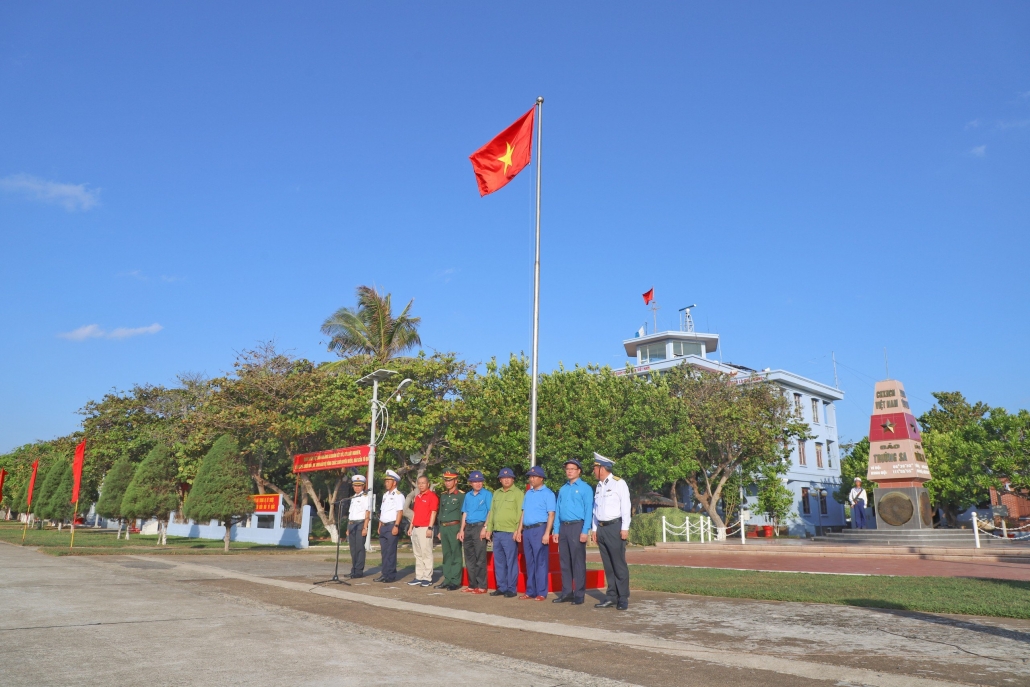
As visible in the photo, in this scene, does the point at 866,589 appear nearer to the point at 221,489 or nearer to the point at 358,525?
the point at 358,525

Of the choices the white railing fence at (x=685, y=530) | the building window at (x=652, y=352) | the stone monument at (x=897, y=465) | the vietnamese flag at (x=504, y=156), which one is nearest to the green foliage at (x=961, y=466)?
the stone monument at (x=897, y=465)

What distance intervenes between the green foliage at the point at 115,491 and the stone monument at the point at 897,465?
3057 centimetres

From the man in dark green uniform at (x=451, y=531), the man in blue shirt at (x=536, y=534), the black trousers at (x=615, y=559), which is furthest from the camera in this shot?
the man in dark green uniform at (x=451, y=531)

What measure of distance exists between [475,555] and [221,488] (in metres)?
16.1

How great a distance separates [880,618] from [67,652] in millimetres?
7196

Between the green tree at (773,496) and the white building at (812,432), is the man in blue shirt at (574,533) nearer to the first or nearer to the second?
the green tree at (773,496)

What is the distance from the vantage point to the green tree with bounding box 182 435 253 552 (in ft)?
75.9

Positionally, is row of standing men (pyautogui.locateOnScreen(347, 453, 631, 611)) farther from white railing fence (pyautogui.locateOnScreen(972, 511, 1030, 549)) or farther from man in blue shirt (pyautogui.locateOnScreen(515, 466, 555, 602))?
white railing fence (pyautogui.locateOnScreen(972, 511, 1030, 549))

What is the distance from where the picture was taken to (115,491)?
1293 inches

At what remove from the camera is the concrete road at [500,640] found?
186 inches

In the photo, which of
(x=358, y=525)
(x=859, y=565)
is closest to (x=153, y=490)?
(x=358, y=525)

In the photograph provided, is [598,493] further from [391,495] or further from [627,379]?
[627,379]

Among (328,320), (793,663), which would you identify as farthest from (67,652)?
(328,320)

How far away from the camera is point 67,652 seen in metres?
5.34
